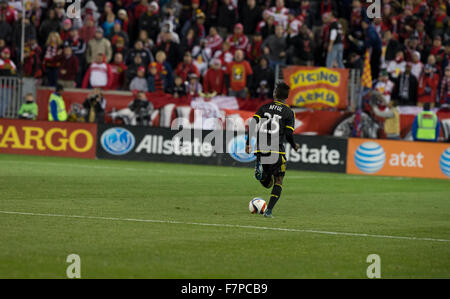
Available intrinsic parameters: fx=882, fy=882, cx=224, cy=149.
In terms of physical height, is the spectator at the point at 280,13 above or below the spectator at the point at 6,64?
above

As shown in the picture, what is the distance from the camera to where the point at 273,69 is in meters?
29.5

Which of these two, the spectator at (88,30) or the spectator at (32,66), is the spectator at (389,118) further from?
the spectator at (32,66)

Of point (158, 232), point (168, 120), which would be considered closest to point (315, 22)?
point (168, 120)

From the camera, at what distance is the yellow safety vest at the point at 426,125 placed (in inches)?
1083

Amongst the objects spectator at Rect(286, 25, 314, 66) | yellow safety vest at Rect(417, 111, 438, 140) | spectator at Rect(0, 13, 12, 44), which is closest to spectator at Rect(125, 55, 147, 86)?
spectator at Rect(0, 13, 12, 44)

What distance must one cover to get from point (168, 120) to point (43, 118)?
14.5 feet

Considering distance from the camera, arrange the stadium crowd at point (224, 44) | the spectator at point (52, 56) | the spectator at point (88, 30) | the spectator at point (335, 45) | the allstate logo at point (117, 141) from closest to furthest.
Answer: the allstate logo at point (117, 141), the spectator at point (335, 45), the stadium crowd at point (224, 44), the spectator at point (52, 56), the spectator at point (88, 30)

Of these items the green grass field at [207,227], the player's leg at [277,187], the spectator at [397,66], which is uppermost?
the spectator at [397,66]

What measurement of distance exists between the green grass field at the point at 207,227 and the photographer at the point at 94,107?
6.39 metres

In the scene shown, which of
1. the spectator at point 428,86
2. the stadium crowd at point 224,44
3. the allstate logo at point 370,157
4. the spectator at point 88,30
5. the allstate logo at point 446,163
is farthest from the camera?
the spectator at point 88,30

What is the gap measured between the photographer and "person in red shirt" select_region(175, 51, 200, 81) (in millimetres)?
2796

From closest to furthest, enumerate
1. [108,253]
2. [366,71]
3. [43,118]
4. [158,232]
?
[108,253], [158,232], [366,71], [43,118]

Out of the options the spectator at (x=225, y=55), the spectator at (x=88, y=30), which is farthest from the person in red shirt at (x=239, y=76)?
the spectator at (x=88, y=30)

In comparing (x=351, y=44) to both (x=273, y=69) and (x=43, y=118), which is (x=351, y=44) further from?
(x=43, y=118)
